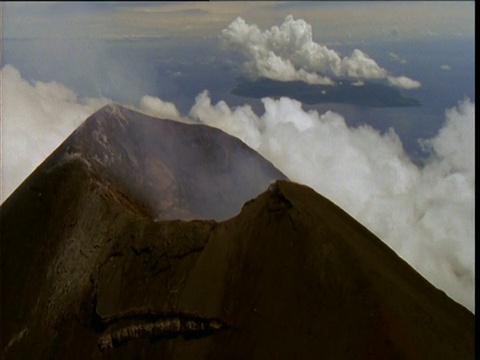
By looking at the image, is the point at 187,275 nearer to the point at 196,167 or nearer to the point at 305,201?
the point at 305,201

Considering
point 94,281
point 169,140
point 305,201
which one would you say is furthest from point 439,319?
point 169,140

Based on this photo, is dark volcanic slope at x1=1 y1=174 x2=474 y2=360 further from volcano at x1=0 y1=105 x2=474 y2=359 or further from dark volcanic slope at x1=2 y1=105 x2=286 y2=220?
dark volcanic slope at x1=2 y1=105 x2=286 y2=220

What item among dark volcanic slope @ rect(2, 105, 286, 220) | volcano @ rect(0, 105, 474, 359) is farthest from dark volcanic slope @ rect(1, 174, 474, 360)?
dark volcanic slope @ rect(2, 105, 286, 220)

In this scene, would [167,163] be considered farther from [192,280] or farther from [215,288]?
[215,288]

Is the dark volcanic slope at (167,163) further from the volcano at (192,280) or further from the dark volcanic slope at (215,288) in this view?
the dark volcanic slope at (215,288)

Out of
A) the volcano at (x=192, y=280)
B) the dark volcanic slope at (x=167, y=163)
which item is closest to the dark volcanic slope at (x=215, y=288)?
the volcano at (x=192, y=280)

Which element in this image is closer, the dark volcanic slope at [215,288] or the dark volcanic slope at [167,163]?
the dark volcanic slope at [215,288]
